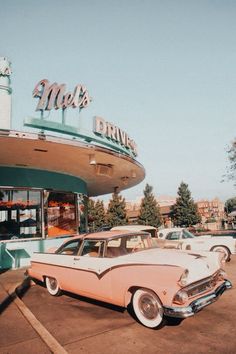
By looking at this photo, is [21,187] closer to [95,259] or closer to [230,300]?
[95,259]

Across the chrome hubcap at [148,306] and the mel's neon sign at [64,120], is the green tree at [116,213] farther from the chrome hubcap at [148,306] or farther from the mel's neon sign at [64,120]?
the chrome hubcap at [148,306]

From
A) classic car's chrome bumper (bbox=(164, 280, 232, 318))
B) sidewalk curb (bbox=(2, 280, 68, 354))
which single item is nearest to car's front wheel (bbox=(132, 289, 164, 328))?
classic car's chrome bumper (bbox=(164, 280, 232, 318))

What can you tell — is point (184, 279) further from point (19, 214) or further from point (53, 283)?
point (19, 214)

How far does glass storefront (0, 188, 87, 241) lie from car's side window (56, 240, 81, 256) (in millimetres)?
5289

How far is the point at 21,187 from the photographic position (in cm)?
1156

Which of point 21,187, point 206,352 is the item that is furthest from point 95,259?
point 21,187

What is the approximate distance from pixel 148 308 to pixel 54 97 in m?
7.94

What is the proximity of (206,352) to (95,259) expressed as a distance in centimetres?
273

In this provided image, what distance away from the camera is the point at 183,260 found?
194 inches

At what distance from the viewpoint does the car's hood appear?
471 cm

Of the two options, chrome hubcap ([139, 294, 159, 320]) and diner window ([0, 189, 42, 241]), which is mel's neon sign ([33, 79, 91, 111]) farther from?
chrome hubcap ([139, 294, 159, 320])

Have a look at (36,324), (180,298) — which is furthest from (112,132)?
(180,298)

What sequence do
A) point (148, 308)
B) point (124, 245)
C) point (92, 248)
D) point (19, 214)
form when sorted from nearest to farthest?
point (148, 308)
point (124, 245)
point (92, 248)
point (19, 214)

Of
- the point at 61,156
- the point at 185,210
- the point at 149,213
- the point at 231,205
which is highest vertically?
the point at 61,156
